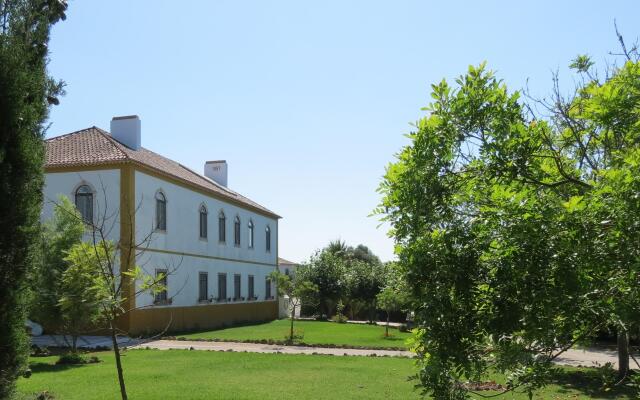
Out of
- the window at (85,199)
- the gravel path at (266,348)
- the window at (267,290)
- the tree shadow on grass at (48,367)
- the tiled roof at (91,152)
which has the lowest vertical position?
the gravel path at (266,348)

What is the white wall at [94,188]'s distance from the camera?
26.5 metres

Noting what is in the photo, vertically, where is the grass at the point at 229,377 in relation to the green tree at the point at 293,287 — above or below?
below

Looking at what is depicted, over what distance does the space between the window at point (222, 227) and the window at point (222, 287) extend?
88.1 inches

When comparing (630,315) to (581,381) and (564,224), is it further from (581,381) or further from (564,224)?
(581,381)

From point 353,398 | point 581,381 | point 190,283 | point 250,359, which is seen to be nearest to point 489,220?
point 353,398

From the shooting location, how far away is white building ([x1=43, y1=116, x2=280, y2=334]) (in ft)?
86.9

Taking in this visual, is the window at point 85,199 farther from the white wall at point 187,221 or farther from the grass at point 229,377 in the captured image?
the grass at point 229,377

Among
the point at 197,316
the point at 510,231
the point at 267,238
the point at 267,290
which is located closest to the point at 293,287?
the point at 197,316

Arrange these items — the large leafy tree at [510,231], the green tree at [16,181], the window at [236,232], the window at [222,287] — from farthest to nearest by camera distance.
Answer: the window at [236,232] < the window at [222,287] < the green tree at [16,181] < the large leafy tree at [510,231]

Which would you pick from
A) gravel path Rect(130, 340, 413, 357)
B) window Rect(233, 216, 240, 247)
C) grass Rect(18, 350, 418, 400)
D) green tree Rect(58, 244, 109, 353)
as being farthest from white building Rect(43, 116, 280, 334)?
grass Rect(18, 350, 418, 400)

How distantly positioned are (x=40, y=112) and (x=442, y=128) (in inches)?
263

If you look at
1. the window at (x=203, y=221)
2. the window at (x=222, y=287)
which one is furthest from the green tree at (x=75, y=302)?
the window at (x=222, y=287)

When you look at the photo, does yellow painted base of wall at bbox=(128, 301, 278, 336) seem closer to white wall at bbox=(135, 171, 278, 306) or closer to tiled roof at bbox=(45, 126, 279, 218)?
white wall at bbox=(135, 171, 278, 306)

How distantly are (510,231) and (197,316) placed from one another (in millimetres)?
30704
